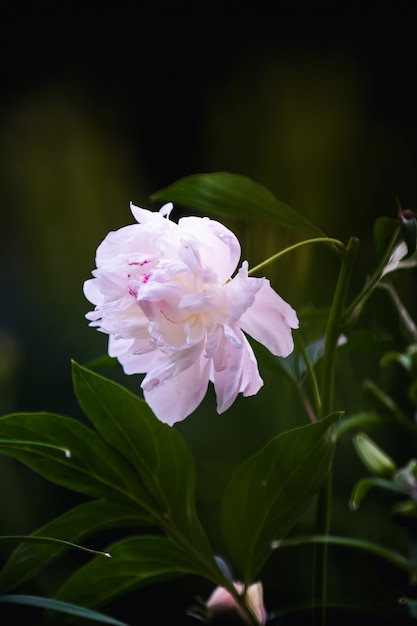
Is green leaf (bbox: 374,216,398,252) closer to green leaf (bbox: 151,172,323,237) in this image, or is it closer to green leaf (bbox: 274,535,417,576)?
green leaf (bbox: 151,172,323,237)

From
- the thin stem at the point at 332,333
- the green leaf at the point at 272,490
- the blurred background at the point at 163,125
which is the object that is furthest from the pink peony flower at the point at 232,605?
the blurred background at the point at 163,125

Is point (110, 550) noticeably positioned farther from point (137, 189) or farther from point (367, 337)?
point (137, 189)

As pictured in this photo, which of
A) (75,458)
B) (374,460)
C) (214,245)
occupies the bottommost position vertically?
(374,460)

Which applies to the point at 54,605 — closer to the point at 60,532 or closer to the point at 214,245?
the point at 60,532

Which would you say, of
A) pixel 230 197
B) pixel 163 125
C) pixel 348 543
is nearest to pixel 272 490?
pixel 348 543

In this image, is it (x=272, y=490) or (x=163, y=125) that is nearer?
(x=272, y=490)

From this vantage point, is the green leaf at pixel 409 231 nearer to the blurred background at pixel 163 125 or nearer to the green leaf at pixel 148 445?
the green leaf at pixel 148 445

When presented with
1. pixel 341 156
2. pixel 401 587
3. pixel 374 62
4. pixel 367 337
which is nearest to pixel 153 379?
pixel 367 337
